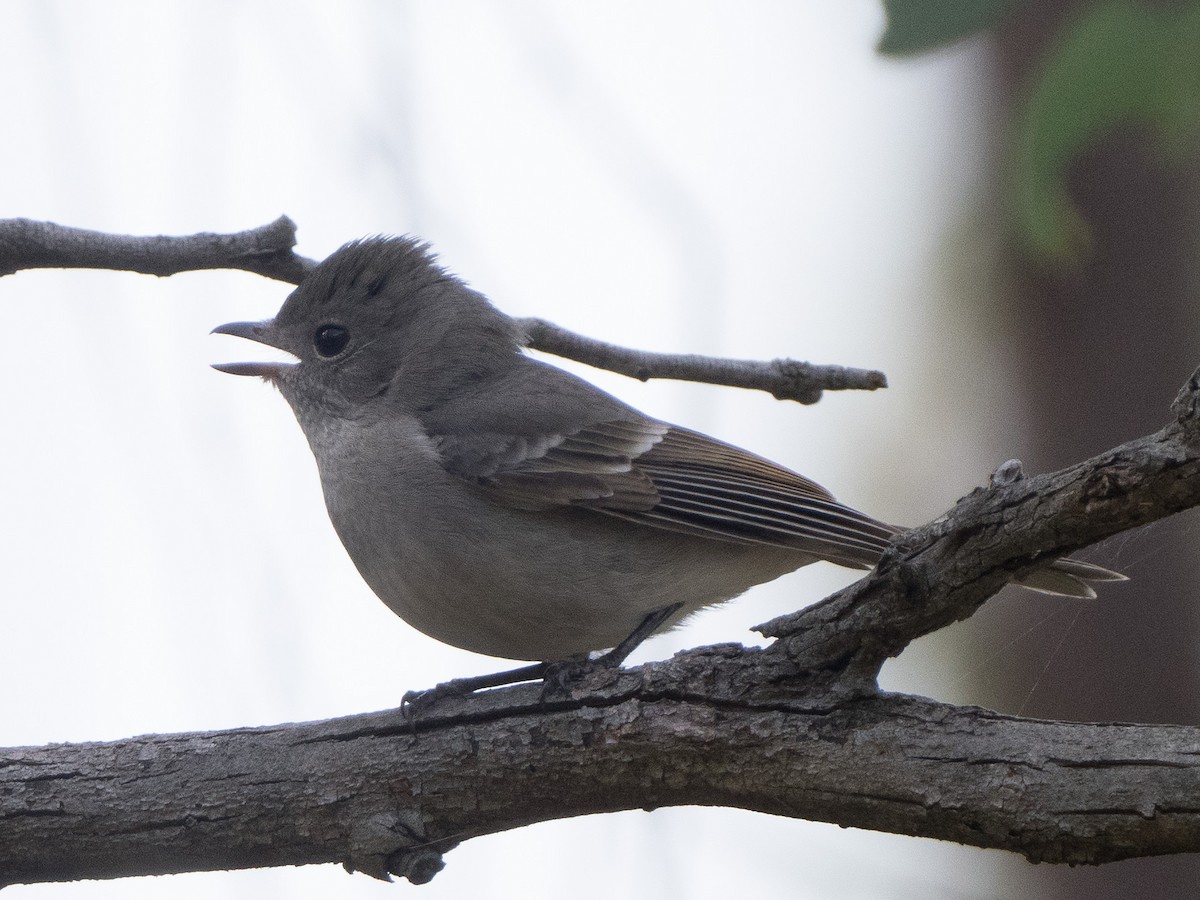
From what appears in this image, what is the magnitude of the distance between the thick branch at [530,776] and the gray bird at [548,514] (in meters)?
0.49

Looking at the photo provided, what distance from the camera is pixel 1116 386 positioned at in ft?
21.3

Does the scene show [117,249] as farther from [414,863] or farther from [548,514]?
[414,863]

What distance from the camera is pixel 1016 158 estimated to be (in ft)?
6.99

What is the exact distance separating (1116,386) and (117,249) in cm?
512

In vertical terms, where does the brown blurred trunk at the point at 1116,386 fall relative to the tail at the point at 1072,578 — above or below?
above

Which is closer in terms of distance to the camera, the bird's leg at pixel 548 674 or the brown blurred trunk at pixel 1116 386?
the bird's leg at pixel 548 674

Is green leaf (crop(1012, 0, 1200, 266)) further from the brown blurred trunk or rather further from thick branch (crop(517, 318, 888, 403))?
the brown blurred trunk

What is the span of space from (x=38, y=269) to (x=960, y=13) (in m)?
3.30

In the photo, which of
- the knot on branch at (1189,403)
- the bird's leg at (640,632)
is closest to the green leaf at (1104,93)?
the knot on branch at (1189,403)

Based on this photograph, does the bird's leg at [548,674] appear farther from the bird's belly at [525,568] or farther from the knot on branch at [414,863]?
the knot on branch at [414,863]

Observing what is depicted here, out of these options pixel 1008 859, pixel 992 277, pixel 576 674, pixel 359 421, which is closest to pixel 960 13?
pixel 576 674

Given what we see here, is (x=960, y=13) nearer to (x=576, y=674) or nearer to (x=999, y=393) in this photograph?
(x=576, y=674)

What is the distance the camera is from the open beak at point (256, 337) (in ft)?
17.7

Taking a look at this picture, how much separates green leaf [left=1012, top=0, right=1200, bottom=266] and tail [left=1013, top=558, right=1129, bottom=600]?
219 centimetres
